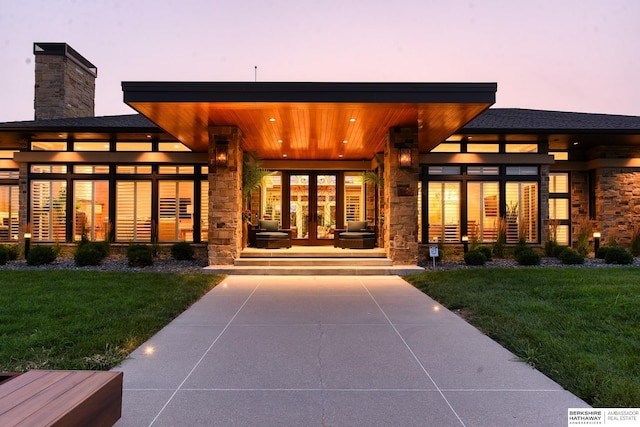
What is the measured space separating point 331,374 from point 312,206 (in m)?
10.4

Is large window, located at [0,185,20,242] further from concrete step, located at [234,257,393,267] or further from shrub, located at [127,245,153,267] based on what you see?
concrete step, located at [234,257,393,267]

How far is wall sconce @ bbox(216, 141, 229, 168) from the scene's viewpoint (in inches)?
356

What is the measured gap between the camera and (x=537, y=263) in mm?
9672

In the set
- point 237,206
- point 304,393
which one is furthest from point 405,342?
point 237,206

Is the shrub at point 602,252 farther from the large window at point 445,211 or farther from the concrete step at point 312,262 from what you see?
the concrete step at point 312,262

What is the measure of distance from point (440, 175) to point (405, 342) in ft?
29.5

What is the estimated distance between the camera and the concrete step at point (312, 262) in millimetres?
9297

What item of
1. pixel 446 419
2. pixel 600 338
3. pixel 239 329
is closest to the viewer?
pixel 446 419

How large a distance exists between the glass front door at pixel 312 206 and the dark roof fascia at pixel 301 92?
634 cm

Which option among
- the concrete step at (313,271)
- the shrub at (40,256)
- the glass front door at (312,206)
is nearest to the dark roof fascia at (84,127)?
the shrub at (40,256)

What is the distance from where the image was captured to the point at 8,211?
13.1 meters

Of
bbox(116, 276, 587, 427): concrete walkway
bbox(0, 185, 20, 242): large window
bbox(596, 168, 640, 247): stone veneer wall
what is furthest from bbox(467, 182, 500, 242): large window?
bbox(0, 185, 20, 242): large window

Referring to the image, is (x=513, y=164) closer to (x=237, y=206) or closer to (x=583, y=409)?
(x=237, y=206)

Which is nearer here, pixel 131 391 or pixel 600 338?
pixel 131 391
